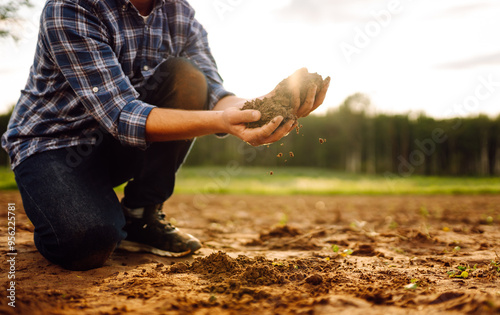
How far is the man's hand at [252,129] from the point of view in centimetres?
180

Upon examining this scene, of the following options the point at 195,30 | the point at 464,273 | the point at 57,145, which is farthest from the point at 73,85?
the point at 464,273

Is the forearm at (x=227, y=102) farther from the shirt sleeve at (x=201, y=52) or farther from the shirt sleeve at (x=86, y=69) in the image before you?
the shirt sleeve at (x=86, y=69)

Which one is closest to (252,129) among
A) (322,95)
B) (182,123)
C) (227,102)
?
(182,123)

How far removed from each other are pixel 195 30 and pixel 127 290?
6.75ft

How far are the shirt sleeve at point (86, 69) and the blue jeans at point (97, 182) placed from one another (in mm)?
485

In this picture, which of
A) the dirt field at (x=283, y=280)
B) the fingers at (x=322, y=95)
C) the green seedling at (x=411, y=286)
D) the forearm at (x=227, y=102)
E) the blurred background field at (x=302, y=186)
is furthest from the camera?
the blurred background field at (x=302, y=186)

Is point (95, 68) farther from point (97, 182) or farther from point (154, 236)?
point (154, 236)

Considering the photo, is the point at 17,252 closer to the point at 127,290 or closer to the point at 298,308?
the point at 127,290

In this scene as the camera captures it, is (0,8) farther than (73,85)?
Yes

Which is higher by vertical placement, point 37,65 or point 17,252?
point 37,65

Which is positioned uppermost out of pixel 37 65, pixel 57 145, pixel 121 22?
pixel 121 22

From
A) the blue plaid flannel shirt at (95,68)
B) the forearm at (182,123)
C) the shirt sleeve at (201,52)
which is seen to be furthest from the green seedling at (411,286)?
the shirt sleeve at (201,52)

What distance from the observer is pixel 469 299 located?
4.66 feet

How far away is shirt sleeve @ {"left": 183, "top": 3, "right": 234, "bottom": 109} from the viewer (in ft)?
9.34
